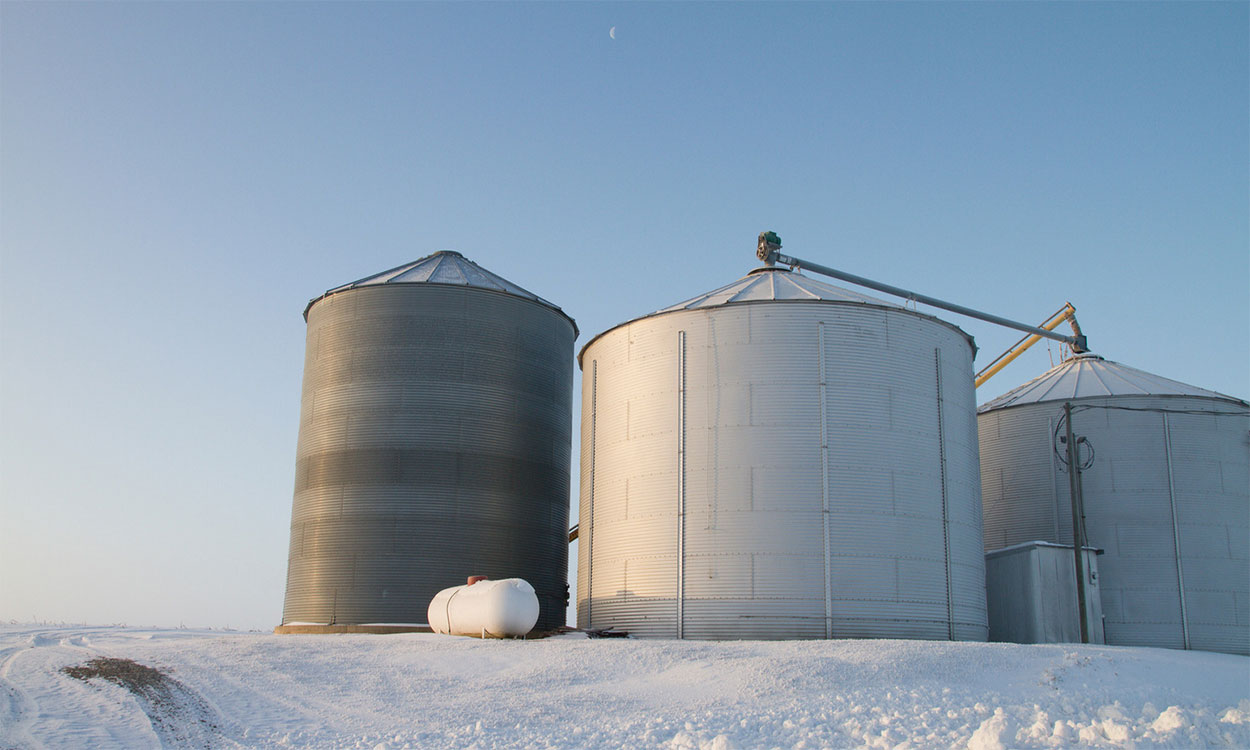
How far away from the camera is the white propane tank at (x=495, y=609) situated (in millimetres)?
26781

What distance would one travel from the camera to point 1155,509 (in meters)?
35.2

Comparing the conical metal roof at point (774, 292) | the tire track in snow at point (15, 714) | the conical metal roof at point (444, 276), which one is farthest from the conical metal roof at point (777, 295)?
the tire track in snow at point (15, 714)

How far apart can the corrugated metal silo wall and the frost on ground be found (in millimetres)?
7864

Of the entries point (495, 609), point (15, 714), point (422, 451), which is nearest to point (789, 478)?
point (495, 609)

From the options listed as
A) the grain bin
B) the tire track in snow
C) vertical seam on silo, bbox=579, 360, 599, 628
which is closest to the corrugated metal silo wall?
vertical seam on silo, bbox=579, 360, 599, 628

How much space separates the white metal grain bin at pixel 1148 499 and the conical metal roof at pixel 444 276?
649 inches

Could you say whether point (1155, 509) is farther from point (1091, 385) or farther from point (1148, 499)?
point (1091, 385)

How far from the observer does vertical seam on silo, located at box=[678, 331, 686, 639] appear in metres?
27.3

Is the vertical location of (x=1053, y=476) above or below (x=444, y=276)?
below

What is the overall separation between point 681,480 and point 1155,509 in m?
17.0

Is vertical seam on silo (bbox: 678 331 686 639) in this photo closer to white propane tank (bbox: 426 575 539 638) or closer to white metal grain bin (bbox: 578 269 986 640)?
white metal grain bin (bbox: 578 269 986 640)

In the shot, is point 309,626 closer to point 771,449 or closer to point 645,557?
point 645,557

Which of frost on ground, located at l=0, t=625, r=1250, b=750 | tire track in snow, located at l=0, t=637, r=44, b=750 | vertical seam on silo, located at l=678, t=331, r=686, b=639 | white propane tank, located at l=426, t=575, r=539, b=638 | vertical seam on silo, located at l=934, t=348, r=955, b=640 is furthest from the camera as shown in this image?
vertical seam on silo, located at l=934, t=348, r=955, b=640

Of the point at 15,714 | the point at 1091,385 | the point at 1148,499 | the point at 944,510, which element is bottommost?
the point at 15,714
